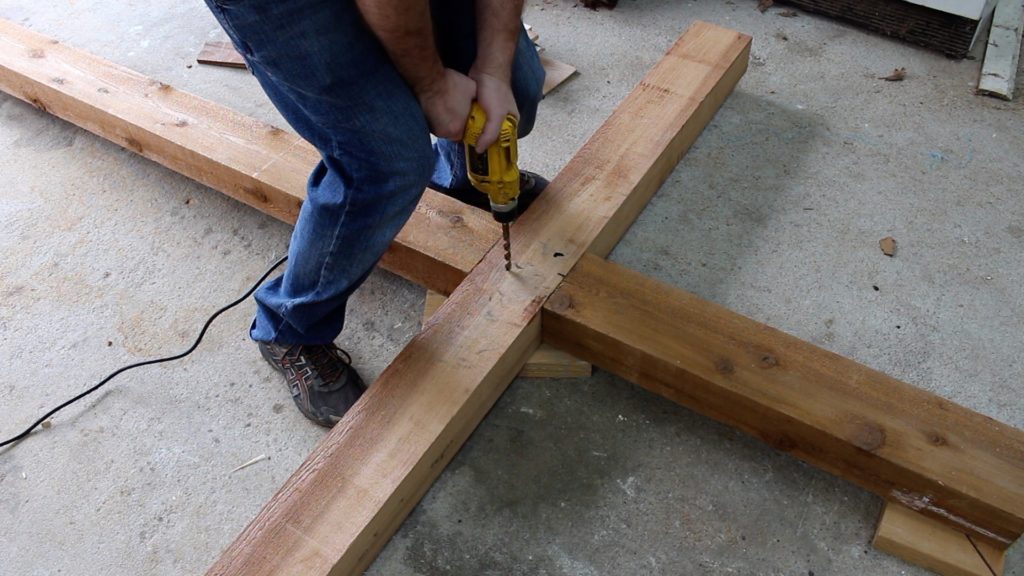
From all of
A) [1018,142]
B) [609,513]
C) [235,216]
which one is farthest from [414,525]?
[1018,142]

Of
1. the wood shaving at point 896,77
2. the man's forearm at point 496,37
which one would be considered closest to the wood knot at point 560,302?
the man's forearm at point 496,37

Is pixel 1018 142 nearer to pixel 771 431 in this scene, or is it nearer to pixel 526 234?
pixel 771 431

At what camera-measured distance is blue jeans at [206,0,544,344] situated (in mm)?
1223

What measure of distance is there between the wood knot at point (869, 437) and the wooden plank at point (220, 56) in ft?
7.28

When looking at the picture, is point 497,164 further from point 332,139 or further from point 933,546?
point 933,546

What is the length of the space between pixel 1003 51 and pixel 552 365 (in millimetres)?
1899

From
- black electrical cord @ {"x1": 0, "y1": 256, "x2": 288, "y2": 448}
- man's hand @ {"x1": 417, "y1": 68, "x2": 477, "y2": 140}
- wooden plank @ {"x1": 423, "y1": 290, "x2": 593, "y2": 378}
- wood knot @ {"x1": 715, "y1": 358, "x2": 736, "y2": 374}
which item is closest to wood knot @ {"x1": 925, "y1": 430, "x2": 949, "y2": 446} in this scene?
wood knot @ {"x1": 715, "y1": 358, "x2": 736, "y2": 374}

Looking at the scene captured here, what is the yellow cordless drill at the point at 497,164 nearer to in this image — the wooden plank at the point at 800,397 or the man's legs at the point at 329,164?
the man's legs at the point at 329,164

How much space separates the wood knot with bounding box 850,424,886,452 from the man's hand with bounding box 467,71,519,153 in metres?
0.85

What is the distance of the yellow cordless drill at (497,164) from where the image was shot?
1419 millimetres

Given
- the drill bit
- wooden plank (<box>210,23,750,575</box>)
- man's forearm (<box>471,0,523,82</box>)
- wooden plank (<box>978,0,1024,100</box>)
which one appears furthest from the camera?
wooden plank (<box>978,0,1024,100</box>)

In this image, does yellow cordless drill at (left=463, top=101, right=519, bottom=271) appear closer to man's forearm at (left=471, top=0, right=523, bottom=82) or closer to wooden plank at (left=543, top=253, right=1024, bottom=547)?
man's forearm at (left=471, top=0, right=523, bottom=82)

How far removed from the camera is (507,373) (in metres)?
1.67

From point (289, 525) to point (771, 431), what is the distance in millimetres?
920
